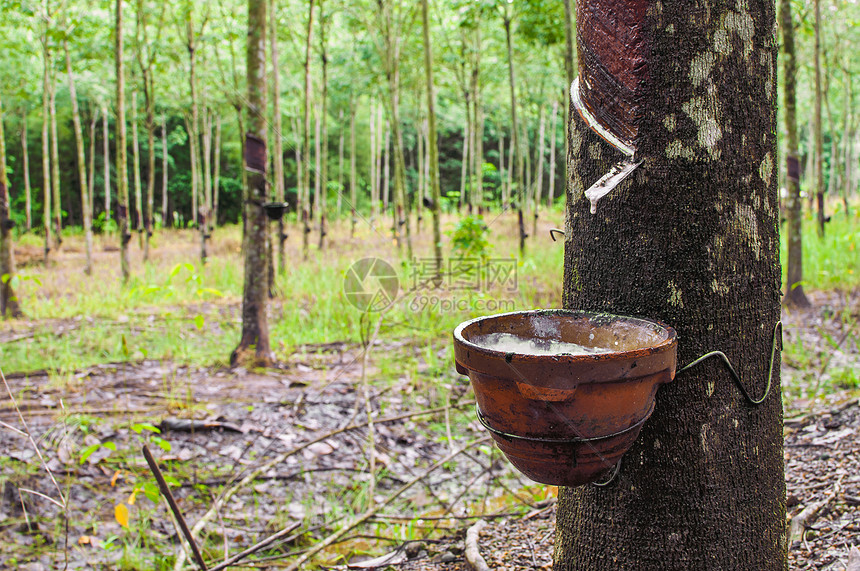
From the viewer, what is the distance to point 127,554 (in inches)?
93.7

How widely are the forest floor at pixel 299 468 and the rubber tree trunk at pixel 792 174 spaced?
1366 mm

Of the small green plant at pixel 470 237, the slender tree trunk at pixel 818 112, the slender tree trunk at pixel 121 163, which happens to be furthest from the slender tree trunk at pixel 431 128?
the slender tree trunk at pixel 818 112

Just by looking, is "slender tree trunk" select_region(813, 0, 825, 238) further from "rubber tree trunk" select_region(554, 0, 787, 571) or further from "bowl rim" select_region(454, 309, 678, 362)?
"bowl rim" select_region(454, 309, 678, 362)

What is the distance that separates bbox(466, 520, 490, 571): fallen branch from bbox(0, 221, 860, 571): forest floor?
0.04m

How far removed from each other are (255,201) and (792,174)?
18.5 ft

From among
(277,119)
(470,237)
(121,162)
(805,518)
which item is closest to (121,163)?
(121,162)

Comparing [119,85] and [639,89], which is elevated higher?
[119,85]

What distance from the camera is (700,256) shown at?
124cm

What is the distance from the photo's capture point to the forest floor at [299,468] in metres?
2.21

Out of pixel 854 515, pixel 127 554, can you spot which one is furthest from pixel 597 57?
pixel 127 554

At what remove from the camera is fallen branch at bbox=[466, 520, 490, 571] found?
182 cm

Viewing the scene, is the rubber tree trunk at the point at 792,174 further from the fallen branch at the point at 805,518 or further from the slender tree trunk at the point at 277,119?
the slender tree trunk at the point at 277,119

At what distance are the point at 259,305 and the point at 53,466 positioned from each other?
6.81 feet

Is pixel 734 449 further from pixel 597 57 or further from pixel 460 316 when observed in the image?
pixel 460 316
